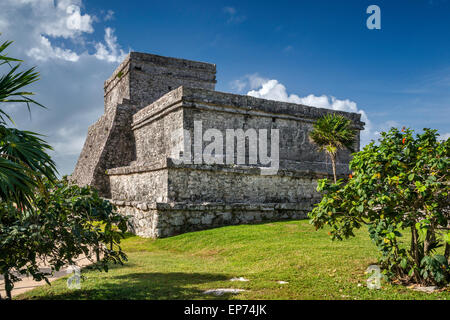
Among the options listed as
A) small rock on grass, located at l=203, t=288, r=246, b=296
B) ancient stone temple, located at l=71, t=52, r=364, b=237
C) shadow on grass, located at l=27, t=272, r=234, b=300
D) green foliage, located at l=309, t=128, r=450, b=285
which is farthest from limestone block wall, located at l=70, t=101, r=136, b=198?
green foliage, located at l=309, t=128, r=450, b=285

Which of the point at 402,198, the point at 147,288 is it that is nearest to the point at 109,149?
the point at 147,288

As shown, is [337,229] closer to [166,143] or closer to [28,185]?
[28,185]

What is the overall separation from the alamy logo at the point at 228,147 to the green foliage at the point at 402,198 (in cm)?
605

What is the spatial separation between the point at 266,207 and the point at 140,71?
9972 mm

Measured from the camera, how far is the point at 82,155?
17750 mm

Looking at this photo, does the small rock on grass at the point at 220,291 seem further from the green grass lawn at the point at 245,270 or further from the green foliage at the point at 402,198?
the green foliage at the point at 402,198

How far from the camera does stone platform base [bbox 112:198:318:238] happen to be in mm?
9078

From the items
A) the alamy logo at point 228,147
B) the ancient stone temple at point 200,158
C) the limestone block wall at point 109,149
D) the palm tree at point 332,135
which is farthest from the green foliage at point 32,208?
the limestone block wall at point 109,149

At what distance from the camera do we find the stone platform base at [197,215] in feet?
29.8

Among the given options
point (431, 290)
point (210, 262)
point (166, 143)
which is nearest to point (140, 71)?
point (166, 143)

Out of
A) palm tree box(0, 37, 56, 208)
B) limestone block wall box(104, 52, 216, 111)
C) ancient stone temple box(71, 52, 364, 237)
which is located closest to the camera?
palm tree box(0, 37, 56, 208)

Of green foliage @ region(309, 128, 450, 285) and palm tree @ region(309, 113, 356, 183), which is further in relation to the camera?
palm tree @ region(309, 113, 356, 183)

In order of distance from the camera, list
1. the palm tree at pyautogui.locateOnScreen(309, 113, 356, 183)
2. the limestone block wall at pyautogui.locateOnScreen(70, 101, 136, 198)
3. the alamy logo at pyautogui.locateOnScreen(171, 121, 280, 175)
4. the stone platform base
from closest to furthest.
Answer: the stone platform base
the alamy logo at pyautogui.locateOnScreen(171, 121, 280, 175)
the palm tree at pyautogui.locateOnScreen(309, 113, 356, 183)
the limestone block wall at pyautogui.locateOnScreen(70, 101, 136, 198)

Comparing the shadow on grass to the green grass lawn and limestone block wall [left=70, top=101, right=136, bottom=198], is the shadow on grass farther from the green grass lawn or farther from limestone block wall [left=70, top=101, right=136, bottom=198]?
limestone block wall [left=70, top=101, right=136, bottom=198]
